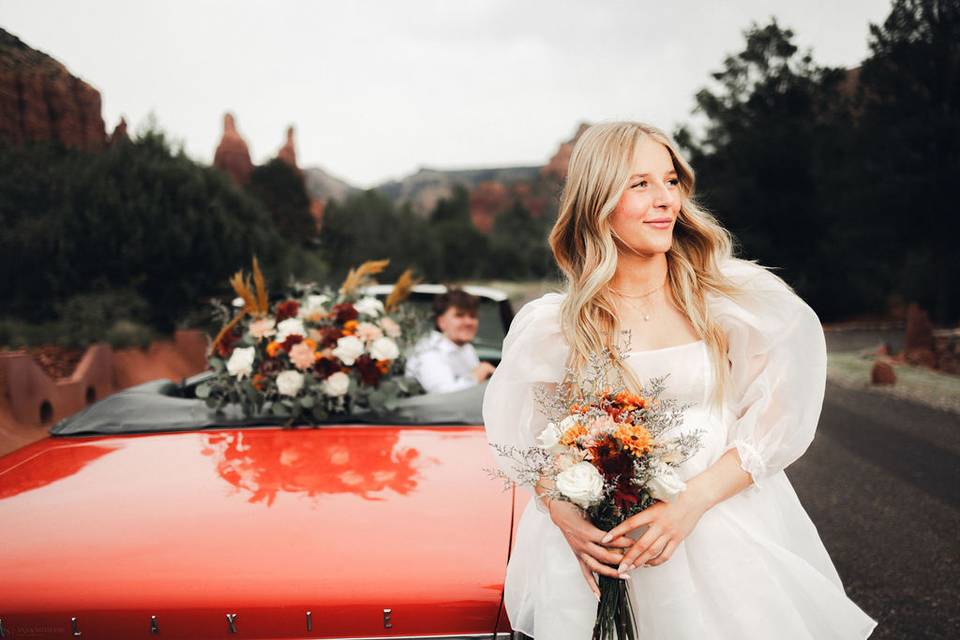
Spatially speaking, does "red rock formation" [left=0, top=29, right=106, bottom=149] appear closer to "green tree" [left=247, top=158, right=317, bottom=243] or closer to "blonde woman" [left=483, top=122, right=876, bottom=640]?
"green tree" [left=247, top=158, right=317, bottom=243]

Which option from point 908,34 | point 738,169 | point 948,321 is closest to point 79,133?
point 908,34

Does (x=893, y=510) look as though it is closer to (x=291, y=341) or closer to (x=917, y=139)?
(x=291, y=341)

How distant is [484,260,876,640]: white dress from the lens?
1729mm

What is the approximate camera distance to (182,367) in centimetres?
1014

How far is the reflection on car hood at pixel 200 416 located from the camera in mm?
2998

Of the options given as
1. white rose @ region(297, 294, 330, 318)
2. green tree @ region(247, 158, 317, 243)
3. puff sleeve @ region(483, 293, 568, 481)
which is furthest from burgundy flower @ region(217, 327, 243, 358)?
green tree @ region(247, 158, 317, 243)

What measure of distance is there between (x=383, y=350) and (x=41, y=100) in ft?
26.5

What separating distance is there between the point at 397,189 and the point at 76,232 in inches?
3925

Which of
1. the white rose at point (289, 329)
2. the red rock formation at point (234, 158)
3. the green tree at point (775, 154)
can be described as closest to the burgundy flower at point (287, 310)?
the white rose at point (289, 329)

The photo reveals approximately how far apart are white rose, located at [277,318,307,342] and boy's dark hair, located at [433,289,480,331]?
48.0 inches

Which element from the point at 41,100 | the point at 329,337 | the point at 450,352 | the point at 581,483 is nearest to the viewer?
the point at 581,483

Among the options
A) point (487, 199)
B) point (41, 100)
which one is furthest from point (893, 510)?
point (487, 199)

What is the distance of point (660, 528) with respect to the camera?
163cm

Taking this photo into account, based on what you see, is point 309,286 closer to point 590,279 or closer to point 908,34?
point 590,279
